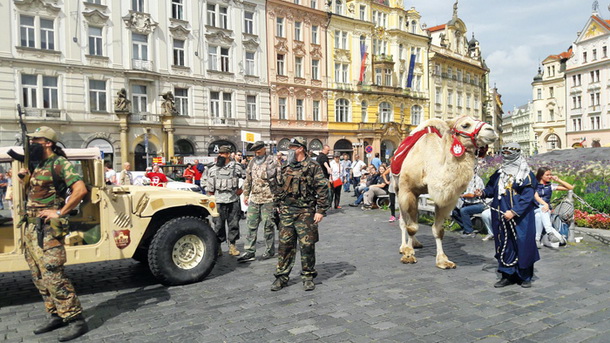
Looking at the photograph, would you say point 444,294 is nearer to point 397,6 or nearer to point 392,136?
point 392,136

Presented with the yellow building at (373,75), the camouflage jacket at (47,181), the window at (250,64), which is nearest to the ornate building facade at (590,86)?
the yellow building at (373,75)

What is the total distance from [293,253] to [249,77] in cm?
3077

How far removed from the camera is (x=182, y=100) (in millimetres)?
32156

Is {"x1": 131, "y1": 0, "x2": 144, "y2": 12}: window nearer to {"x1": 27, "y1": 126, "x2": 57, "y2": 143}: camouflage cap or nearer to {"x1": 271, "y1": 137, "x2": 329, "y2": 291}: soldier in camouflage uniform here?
{"x1": 271, "y1": 137, "x2": 329, "y2": 291}: soldier in camouflage uniform

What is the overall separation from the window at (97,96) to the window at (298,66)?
16.1m

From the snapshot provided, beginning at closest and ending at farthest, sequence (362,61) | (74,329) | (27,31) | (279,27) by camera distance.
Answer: (74,329)
(27,31)
(279,27)
(362,61)

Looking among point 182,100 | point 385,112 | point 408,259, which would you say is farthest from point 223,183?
point 385,112

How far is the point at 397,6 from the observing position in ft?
160

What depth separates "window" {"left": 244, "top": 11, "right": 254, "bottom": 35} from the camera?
35.6 meters

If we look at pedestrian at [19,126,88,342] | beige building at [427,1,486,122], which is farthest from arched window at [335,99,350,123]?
pedestrian at [19,126,88,342]

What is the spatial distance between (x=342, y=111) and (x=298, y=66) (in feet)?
21.5

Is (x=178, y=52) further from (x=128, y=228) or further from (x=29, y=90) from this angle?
(x=128, y=228)

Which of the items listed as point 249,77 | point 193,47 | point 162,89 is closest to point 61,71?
point 162,89

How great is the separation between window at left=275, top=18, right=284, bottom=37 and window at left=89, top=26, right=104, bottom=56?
14060 mm
